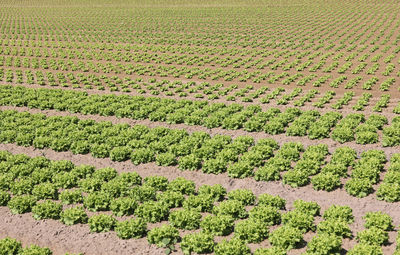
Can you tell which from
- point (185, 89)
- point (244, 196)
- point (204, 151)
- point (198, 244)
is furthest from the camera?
point (185, 89)

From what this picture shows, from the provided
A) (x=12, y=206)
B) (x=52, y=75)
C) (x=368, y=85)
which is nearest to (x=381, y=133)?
(x=368, y=85)

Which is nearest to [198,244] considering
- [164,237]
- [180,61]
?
[164,237]

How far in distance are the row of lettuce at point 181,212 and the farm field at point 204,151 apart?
0.16 feet

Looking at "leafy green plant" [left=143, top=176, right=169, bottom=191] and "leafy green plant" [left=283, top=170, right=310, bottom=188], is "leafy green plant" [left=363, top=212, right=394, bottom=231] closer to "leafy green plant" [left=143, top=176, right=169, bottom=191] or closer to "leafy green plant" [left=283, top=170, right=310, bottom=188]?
"leafy green plant" [left=283, top=170, right=310, bottom=188]

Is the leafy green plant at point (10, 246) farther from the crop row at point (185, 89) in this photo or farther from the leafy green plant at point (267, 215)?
the crop row at point (185, 89)

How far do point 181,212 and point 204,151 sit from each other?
5.03 metres

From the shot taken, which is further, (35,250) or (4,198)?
(4,198)

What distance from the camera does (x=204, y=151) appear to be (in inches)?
679

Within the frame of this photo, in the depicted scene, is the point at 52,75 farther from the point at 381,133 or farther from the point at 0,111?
the point at 381,133

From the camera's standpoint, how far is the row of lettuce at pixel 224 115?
1855 cm

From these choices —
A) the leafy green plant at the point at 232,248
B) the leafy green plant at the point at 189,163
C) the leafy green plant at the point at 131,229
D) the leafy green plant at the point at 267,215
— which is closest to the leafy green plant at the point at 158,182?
the leafy green plant at the point at 189,163

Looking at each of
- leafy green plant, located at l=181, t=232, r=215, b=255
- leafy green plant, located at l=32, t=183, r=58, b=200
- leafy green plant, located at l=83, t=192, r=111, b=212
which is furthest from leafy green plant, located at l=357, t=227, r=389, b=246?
leafy green plant, located at l=32, t=183, r=58, b=200

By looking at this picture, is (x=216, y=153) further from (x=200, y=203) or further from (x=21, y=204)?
(x=21, y=204)

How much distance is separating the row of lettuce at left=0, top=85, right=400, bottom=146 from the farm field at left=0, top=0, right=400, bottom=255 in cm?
9
